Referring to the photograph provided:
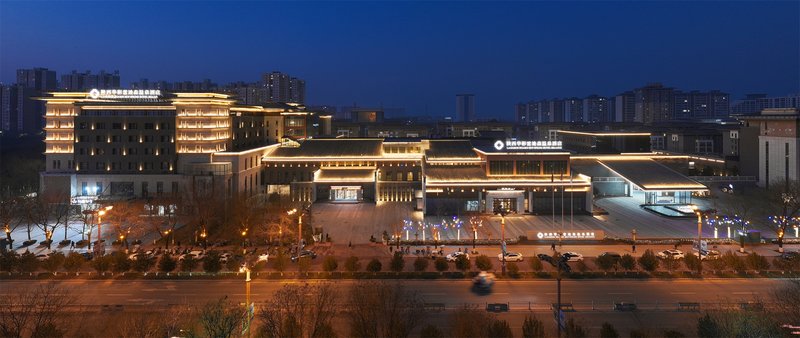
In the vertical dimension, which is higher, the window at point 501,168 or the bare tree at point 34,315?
the window at point 501,168

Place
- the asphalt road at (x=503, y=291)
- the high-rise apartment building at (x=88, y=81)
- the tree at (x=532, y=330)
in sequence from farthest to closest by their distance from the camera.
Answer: the high-rise apartment building at (x=88, y=81) < the asphalt road at (x=503, y=291) < the tree at (x=532, y=330)

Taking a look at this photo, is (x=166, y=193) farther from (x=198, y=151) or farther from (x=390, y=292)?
(x=390, y=292)

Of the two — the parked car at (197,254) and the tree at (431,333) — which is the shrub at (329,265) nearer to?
the parked car at (197,254)

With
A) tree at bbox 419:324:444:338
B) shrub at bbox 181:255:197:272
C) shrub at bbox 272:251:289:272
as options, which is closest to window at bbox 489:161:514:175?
shrub at bbox 272:251:289:272

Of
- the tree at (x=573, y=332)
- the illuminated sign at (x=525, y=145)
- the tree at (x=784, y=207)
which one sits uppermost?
the illuminated sign at (x=525, y=145)

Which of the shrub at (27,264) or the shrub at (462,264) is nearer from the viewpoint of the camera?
the shrub at (27,264)

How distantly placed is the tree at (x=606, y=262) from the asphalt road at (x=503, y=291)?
1347mm

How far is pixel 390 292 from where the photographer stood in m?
19.5

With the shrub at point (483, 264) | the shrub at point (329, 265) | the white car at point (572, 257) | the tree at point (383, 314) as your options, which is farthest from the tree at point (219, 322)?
the white car at point (572, 257)

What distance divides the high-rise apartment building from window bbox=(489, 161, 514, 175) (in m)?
84.0

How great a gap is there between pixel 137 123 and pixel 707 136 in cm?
7489

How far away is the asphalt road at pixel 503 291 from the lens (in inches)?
1029

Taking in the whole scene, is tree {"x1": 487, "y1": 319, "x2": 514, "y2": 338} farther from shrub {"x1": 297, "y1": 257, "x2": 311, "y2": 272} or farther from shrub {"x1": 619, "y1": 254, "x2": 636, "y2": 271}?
shrub {"x1": 619, "y1": 254, "x2": 636, "y2": 271}

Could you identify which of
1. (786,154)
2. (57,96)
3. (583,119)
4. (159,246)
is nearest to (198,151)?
(57,96)
